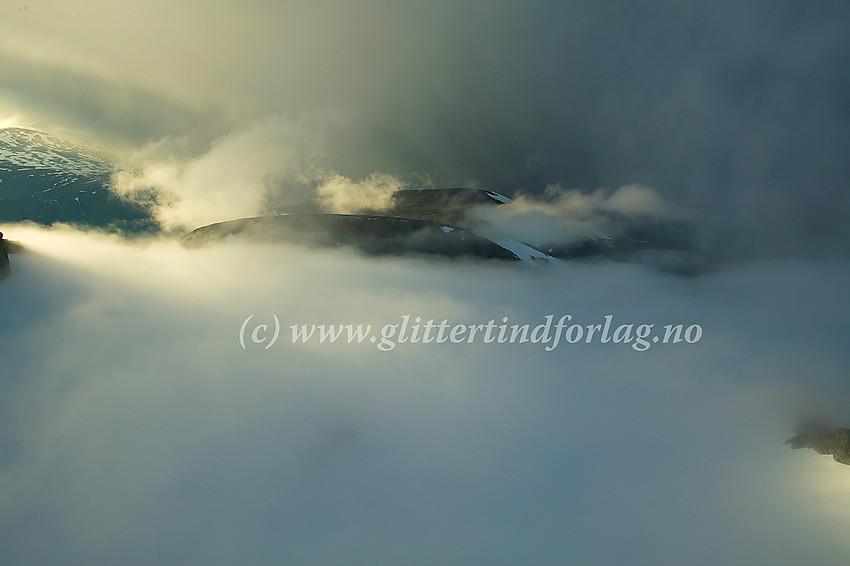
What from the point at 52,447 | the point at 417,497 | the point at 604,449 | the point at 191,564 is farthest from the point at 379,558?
the point at 604,449

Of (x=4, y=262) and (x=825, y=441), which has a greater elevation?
(x=825, y=441)

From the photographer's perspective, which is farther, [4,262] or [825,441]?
[825,441]

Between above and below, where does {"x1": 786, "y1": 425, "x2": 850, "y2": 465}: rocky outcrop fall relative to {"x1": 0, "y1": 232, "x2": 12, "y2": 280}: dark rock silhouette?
above

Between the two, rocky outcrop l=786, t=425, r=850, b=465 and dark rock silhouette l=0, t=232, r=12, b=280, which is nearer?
dark rock silhouette l=0, t=232, r=12, b=280

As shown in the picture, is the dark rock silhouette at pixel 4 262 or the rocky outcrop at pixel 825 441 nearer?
the dark rock silhouette at pixel 4 262

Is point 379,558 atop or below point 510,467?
below

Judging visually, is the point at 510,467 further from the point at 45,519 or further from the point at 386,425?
the point at 45,519

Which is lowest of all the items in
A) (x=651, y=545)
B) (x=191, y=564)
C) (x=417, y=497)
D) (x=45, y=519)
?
(x=191, y=564)

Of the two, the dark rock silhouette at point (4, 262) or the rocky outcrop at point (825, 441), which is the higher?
the rocky outcrop at point (825, 441)
